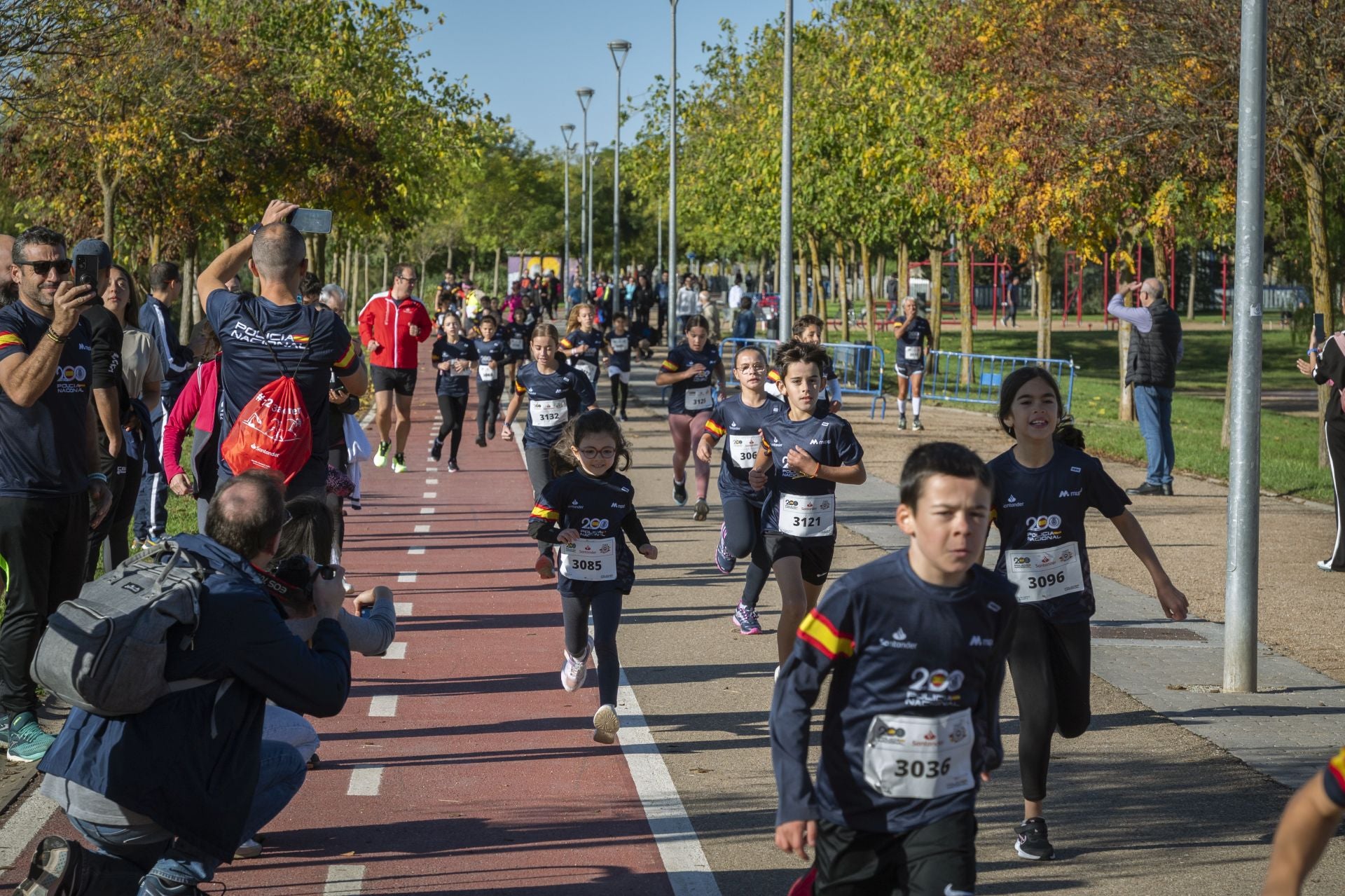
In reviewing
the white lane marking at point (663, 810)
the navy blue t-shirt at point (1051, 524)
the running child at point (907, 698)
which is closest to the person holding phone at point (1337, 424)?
the white lane marking at point (663, 810)

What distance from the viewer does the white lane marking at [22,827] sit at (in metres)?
5.73

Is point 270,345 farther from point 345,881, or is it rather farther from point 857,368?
point 857,368

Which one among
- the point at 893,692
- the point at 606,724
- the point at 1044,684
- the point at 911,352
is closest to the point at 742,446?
the point at 606,724

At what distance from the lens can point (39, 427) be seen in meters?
6.67

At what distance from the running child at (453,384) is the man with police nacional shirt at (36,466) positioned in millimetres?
11281

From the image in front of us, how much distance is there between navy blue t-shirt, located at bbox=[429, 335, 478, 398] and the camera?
60.8 ft

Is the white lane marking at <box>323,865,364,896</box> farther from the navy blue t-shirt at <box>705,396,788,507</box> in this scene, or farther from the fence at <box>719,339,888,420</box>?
the fence at <box>719,339,888,420</box>

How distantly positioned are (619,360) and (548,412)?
12793 millimetres

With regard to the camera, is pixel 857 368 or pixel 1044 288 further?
pixel 857 368

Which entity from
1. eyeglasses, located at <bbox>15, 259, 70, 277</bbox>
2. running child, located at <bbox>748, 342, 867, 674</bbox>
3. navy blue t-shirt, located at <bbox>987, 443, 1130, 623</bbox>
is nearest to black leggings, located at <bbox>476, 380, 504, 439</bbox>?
running child, located at <bbox>748, 342, 867, 674</bbox>

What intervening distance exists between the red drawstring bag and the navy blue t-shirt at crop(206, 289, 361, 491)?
0.02 metres

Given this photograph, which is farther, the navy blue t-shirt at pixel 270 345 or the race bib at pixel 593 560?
the race bib at pixel 593 560

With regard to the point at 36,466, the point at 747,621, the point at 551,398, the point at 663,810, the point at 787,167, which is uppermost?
the point at 787,167

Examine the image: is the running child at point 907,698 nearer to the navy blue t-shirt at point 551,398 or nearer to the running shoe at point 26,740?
the running shoe at point 26,740
